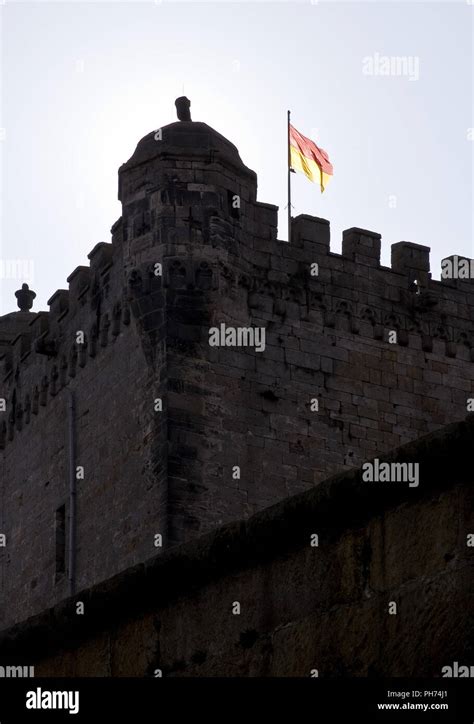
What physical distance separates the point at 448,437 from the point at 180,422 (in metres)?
15.4

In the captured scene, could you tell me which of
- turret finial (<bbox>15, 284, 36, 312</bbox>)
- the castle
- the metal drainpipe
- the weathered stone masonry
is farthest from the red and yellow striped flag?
the weathered stone masonry

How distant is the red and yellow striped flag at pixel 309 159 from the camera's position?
2653 centimetres

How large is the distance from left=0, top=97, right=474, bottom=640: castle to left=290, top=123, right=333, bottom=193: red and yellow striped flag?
230cm

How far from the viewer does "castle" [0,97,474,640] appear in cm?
2186

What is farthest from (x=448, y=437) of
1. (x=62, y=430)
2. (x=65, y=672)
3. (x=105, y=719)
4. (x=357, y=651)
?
(x=62, y=430)

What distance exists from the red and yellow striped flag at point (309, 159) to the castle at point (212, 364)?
7.54 feet

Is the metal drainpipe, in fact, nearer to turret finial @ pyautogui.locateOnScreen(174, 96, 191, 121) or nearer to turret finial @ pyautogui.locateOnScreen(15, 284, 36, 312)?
turret finial @ pyautogui.locateOnScreen(174, 96, 191, 121)

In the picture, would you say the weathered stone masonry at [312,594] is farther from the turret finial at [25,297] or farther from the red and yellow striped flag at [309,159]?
the turret finial at [25,297]

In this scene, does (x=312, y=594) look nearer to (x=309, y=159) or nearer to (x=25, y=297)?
(x=309, y=159)

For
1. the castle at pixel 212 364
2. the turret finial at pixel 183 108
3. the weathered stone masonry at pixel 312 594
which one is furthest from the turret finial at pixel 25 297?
the weathered stone masonry at pixel 312 594

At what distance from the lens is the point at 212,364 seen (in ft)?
72.8

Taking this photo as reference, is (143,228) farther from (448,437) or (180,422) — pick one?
(448,437)

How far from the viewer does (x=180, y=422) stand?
71.1 ft

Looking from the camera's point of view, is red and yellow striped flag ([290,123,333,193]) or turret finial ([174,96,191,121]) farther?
red and yellow striped flag ([290,123,333,193])
